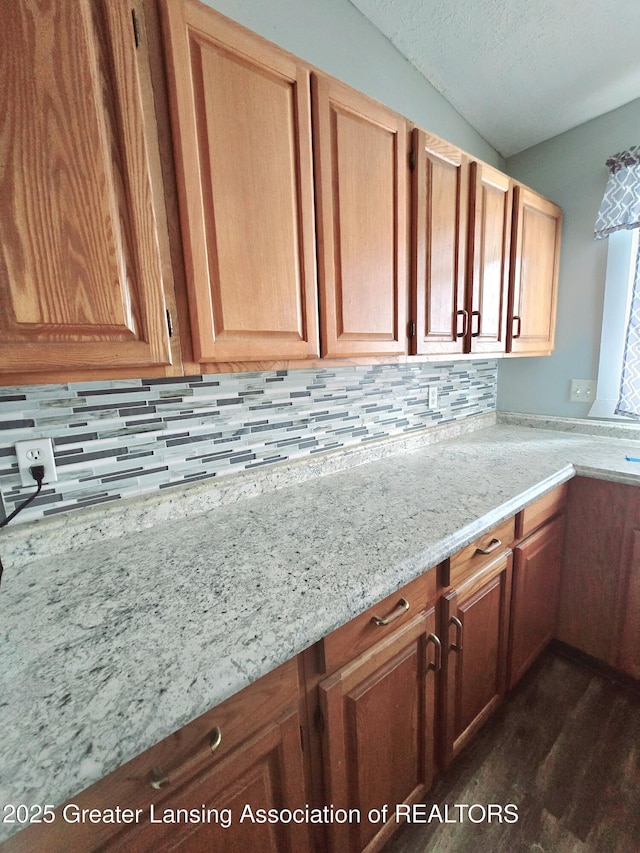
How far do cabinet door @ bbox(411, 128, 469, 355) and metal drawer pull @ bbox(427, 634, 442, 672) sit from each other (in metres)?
0.86

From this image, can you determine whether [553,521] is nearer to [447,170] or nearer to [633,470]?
[633,470]

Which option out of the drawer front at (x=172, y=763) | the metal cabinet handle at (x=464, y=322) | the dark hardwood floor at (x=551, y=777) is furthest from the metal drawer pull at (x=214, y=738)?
the metal cabinet handle at (x=464, y=322)

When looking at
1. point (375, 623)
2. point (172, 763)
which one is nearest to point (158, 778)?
point (172, 763)

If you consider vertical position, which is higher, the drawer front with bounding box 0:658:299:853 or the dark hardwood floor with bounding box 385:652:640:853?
the drawer front with bounding box 0:658:299:853

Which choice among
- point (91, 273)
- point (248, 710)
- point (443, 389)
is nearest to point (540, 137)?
point (443, 389)

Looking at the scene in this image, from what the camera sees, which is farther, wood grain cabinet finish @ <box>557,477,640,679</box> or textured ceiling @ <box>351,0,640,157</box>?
wood grain cabinet finish @ <box>557,477,640,679</box>

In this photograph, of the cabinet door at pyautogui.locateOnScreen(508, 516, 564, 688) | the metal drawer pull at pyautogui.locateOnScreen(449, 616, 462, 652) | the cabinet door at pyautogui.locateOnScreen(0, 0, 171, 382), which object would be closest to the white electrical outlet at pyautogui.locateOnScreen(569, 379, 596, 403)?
the cabinet door at pyautogui.locateOnScreen(508, 516, 564, 688)

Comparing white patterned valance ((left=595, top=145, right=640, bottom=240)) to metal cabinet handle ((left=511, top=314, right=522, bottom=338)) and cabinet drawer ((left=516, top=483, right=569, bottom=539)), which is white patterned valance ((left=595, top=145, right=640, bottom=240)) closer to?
metal cabinet handle ((left=511, top=314, right=522, bottom=338))

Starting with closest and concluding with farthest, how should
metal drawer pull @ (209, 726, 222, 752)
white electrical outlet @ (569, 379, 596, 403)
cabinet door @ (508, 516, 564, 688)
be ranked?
metal drawer pull @ (209, 726, 222, 752) < cabinet door @ (508, 516, 564, 688) < white electrical outlet @ (569, 379, 596, 403)

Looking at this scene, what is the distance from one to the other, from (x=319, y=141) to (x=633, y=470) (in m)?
1.52

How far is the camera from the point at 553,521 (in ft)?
4.51

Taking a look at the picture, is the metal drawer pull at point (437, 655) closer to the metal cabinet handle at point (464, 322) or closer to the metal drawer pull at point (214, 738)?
the metal drawer pull at point (214, 738)

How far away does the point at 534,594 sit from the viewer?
4.42 feet

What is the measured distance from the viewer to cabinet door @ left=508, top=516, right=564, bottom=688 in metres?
1.24
